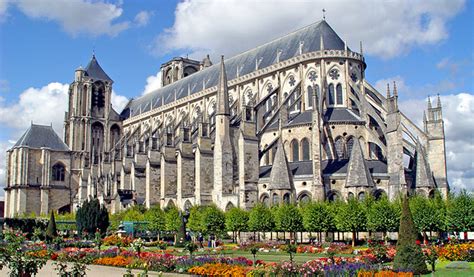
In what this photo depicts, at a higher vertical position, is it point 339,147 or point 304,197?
point 339,147

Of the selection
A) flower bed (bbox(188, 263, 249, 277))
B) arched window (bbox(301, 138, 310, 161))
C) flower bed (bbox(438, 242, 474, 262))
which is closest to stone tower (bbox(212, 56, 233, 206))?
arched window (bbox(301, 138, 310, 161))

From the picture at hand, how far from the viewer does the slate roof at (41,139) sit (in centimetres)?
7681

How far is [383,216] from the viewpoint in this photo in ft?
113

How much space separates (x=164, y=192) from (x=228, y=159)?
10607 mm

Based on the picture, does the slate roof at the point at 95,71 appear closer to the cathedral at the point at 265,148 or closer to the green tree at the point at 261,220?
the cathedral at the point at 265,148

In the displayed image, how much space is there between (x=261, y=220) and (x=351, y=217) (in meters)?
6.59

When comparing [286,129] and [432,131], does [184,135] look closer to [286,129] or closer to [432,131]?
[286,129]

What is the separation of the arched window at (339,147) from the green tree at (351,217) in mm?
11174

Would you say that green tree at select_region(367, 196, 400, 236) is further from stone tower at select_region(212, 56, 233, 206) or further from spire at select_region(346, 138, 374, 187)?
stone tower at select_region(212, 56, 233, 206)

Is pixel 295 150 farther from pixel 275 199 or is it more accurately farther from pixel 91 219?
pixel 91 219

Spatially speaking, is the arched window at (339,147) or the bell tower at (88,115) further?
the bell tower at (88,115)

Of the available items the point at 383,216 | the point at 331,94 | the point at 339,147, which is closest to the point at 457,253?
the point at 383,216

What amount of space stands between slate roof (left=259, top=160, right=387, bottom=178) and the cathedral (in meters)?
0.13

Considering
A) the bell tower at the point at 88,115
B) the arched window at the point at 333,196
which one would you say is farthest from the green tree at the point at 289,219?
the bell tower at the point at 88,115
